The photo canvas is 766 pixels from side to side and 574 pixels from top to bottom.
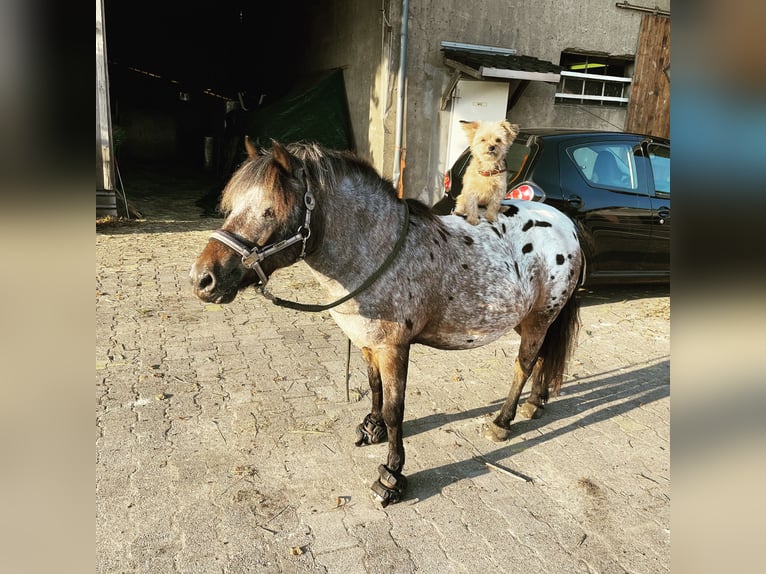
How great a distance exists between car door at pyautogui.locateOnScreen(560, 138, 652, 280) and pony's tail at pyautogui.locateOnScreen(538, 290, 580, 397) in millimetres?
2519

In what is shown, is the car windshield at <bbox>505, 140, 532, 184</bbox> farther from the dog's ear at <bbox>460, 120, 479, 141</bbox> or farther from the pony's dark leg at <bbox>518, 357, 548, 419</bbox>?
the pony's dark leg at <bbox>518, 357, 548, 419</bbox>

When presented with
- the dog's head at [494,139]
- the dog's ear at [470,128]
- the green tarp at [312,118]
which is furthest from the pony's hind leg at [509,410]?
the green tarp at [312,118]

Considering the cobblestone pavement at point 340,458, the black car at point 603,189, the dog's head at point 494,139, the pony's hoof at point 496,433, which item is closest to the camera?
the cobblestone pavement at point 340,458

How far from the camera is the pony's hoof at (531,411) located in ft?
12.6

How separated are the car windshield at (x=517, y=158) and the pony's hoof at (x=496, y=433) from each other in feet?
10.6

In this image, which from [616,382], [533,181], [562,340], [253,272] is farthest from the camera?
[533,181]

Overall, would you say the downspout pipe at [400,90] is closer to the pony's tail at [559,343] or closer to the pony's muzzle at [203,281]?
the pony's tail at [559,343]

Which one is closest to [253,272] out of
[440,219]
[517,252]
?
[440,219]

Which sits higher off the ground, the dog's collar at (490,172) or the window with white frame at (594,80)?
the window with white frame at (594,80)
